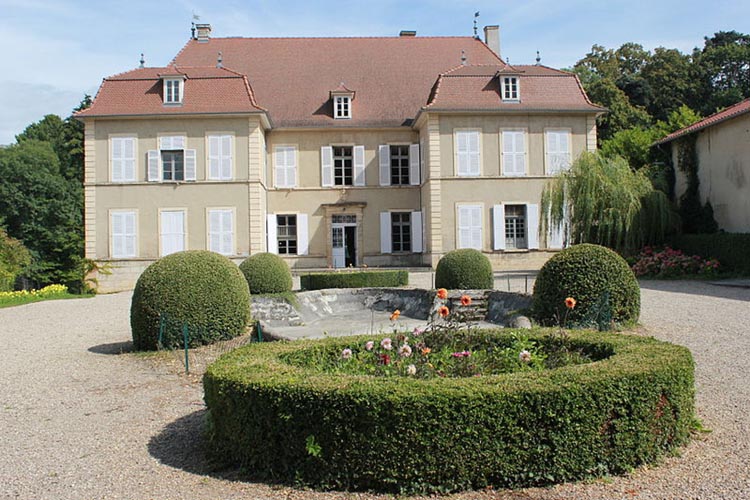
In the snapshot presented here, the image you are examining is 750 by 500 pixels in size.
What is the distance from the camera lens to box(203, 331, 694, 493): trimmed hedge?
11.2 feet

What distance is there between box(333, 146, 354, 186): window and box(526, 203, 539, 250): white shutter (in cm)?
648

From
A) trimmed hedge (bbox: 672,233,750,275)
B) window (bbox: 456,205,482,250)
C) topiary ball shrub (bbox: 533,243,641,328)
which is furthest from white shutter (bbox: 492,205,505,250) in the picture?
topiary ball shrub (bbox: 533,243,641,328)

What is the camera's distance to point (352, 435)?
3469 mm

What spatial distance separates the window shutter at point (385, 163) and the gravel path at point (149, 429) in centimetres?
1467

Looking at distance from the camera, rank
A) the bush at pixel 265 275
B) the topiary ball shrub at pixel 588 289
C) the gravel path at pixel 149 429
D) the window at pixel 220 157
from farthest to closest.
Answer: the window at pixel 220 157 < the bush at pixel 265 275 < the topiary ball shrub at pixel 588 289 < the gravel path at pixel 149 429

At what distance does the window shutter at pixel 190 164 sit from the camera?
2147 cm

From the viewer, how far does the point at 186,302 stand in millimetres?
8234

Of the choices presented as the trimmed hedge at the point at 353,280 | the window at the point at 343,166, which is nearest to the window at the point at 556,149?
the window at the point at 343,166

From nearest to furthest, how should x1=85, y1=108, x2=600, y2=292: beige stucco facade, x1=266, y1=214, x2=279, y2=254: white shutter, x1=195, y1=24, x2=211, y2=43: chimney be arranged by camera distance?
x1=85, y1=108, x2=600, y2=292: beige stucco facade
x1=266, y1=214, x2=279, y2=254: white shutter
x1=195, y1=24, x2=211, y2=43: chimney

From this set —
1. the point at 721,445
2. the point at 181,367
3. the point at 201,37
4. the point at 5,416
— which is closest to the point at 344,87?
the point at 201,37

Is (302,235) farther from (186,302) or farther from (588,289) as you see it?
(588,289)

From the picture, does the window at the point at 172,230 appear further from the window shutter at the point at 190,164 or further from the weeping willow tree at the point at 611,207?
the weeping willow tree at the point at 611,207

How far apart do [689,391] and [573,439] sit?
1.07 metres

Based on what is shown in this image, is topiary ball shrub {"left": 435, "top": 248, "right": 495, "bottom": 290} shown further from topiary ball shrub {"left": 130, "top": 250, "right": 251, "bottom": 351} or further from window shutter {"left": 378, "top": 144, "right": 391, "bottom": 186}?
window shutter {"left": 378, "top": 144, "right": 391, "bottom": 186}
